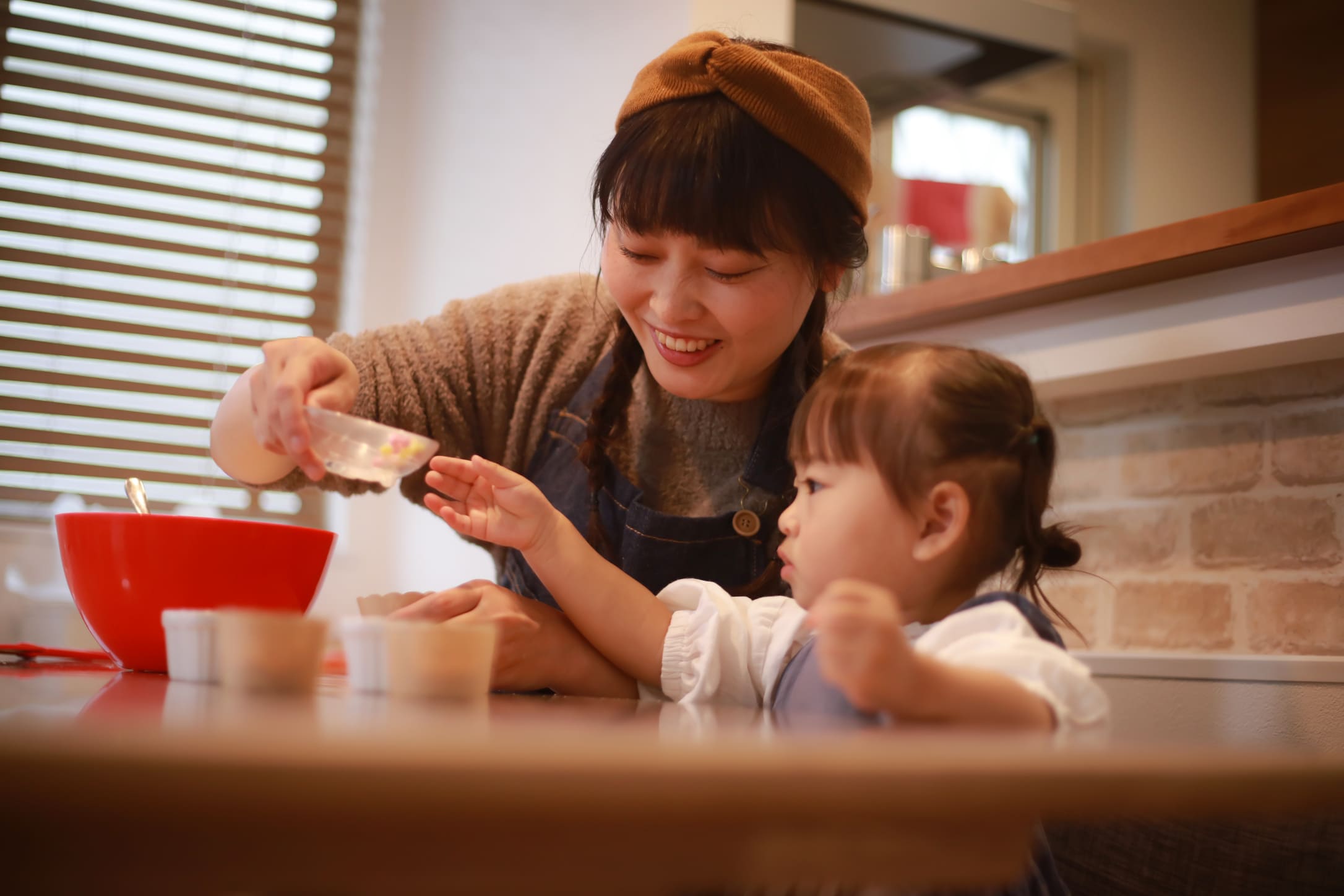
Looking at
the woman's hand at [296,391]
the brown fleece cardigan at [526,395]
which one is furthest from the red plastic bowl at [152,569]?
the brown fleece cardigan at [526,395]

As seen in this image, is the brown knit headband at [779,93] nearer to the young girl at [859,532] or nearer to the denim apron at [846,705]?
the young girl at [859,532]

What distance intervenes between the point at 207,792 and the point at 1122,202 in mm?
2845

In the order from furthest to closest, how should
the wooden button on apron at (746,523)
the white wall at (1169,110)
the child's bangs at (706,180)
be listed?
1. the white wall at (1169,110)
2. the wooden button on apron at (746,523)
3. the child's bangs at (706,180)

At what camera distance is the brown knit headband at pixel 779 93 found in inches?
39.0

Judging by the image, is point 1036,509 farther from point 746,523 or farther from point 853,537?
point 746,523

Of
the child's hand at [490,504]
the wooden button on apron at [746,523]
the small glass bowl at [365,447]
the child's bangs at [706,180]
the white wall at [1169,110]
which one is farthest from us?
the white wall at [1169,110]

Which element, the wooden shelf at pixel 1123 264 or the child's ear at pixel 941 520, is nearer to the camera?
the child's ear at pixel 941 520

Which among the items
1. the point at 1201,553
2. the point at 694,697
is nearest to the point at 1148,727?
the point at 1201,553

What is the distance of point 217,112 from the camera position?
2.60 metres

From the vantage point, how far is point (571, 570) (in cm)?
92

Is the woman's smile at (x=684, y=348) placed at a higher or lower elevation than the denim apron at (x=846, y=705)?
higher

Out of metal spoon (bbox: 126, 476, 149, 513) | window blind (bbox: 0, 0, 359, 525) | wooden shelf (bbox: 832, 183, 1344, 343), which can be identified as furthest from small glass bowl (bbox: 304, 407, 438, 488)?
window blind (bbox: 0, 0, 359, 525)

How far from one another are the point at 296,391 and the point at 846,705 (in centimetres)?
46

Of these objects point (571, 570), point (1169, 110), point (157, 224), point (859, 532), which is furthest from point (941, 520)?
point (1169, 110)
